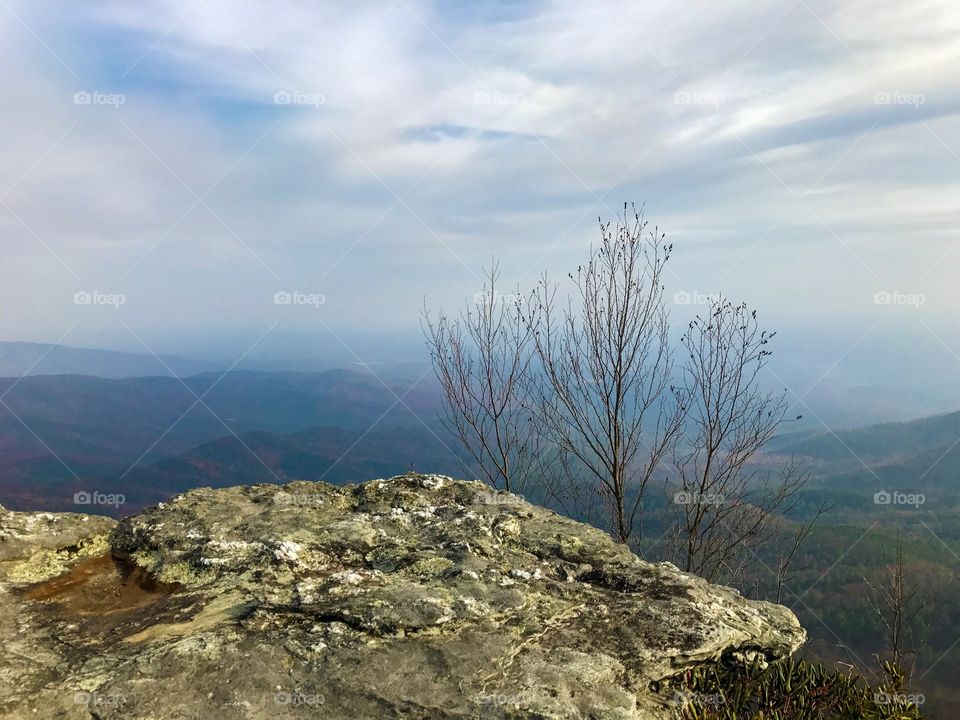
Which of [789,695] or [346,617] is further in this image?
[789,695]

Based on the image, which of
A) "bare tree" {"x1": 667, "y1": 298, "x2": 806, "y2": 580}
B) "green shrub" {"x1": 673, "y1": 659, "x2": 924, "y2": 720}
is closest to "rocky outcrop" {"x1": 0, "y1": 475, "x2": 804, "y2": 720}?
"green shrub" {"x1": 673, "y1": 659, "x2": 924, "y2": 720}

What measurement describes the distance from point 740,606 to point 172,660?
423cm

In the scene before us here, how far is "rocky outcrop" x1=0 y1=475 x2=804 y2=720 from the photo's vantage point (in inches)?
133

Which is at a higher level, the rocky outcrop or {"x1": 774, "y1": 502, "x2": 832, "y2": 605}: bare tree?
the rocky outcrop

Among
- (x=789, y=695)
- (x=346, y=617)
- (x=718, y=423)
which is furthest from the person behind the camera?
(x=718, y=423)

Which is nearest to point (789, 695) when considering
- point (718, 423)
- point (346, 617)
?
point (346, 617)

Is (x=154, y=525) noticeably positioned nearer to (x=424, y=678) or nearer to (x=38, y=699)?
(x=38, y=699)

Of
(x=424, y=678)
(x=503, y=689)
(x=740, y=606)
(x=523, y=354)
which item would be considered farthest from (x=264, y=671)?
(x=523, y=354)

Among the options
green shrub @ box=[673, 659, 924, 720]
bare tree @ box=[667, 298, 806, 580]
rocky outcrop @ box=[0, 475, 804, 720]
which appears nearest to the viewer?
rocky outcrop @ box=[0, 475, 804, 720]

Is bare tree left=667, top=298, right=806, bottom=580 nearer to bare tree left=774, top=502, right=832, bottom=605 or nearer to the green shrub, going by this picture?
bare tree left=774, top=502, right=832, bottom=605

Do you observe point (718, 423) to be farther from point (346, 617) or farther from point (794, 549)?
point (346, 617)

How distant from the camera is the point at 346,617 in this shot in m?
4.05

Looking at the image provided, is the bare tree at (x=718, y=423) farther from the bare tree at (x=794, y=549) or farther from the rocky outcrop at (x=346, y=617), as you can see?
the rocky outcrop at (x=346, y=617)

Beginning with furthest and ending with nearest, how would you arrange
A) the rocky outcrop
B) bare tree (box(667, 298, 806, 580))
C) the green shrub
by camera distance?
bare tree (box(667, 298, 806, 580))
the green shrub
the rocky outcrop
